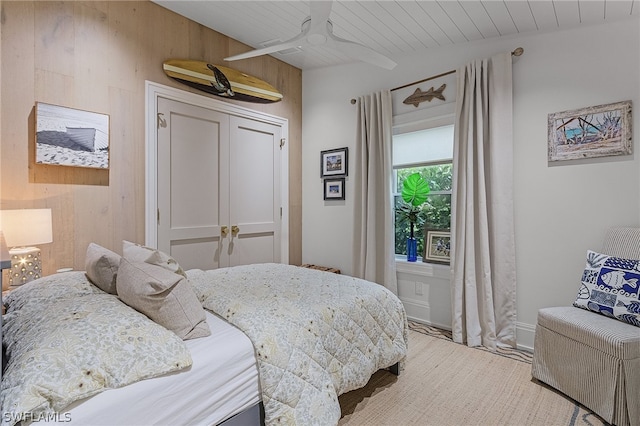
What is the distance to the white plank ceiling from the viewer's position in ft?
8.08

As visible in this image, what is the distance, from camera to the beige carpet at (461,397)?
1.92m

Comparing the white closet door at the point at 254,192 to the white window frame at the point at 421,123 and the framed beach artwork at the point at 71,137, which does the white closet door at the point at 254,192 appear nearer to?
the framed beach artwork at the point at 71,137

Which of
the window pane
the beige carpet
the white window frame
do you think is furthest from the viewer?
the window pane

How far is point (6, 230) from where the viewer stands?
2.03 m

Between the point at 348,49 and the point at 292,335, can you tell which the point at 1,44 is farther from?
the point at 292,335

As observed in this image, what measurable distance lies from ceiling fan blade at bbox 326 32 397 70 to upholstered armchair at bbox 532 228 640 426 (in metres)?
2.05

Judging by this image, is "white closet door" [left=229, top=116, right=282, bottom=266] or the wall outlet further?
"white closet door" [left=229, top=116, right=282, bottom=266]

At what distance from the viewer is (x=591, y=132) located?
99.7 inches

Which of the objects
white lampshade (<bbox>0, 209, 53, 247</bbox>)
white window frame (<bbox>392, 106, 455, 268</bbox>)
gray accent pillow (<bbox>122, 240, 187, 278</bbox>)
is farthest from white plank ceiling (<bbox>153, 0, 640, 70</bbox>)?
white lampshade (<bbox>0, 209, 53, 247</bbox>)

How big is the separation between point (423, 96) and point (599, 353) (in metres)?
2.51

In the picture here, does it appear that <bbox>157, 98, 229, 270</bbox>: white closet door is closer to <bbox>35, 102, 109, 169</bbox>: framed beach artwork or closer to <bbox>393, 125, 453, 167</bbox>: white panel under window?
<bbox>35, 102, 109, 169</bbox>: framed beach artwork

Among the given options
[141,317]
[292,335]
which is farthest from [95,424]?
[292,335]

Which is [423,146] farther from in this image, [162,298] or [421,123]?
[162,298]

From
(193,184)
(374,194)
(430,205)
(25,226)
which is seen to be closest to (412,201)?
(430,205)
